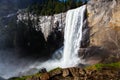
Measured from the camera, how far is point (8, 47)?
9119 centimetres

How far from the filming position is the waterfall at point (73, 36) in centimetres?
7738

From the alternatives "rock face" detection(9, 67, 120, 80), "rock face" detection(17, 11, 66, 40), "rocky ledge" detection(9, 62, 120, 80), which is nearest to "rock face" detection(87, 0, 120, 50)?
"rock face" detection(17, 11, 66, 40)

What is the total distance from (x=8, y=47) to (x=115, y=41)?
100 ft

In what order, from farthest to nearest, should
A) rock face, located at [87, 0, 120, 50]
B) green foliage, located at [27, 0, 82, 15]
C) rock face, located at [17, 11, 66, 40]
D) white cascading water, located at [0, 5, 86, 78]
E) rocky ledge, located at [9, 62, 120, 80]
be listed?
green foliage, located at [27, 0, 82, 15] < rock face, located at [17, 11, 66, 40] < white cascading water, located at [0, 5, 86, 78] < rock face, located at [87, 0, 120, 50] < rocky ledge, located at [9, 62, 120, 80]

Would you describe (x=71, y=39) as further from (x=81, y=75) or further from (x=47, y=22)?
(x=81, y=75)

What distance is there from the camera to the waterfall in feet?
254

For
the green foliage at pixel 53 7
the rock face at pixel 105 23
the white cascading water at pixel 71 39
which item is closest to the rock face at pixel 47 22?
the green foliage at pixel 53 7

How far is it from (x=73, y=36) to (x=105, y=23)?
29.0 ft

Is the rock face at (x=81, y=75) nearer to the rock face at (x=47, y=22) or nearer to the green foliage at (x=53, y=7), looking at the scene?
the rock face at (x=47, y=22)

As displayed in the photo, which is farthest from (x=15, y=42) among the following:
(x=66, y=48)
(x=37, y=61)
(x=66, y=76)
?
(x=66, y=76)

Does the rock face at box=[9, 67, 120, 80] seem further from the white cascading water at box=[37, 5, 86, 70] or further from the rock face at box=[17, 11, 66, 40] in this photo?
the rock face at box=[17, 11, 66, 40]

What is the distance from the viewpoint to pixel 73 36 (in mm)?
79500

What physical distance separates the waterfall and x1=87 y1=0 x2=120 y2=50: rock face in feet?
9.58

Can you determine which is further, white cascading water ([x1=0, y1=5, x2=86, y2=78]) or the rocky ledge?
white cascading water ([x1=0, y1=5, x2=86, y2=78])
